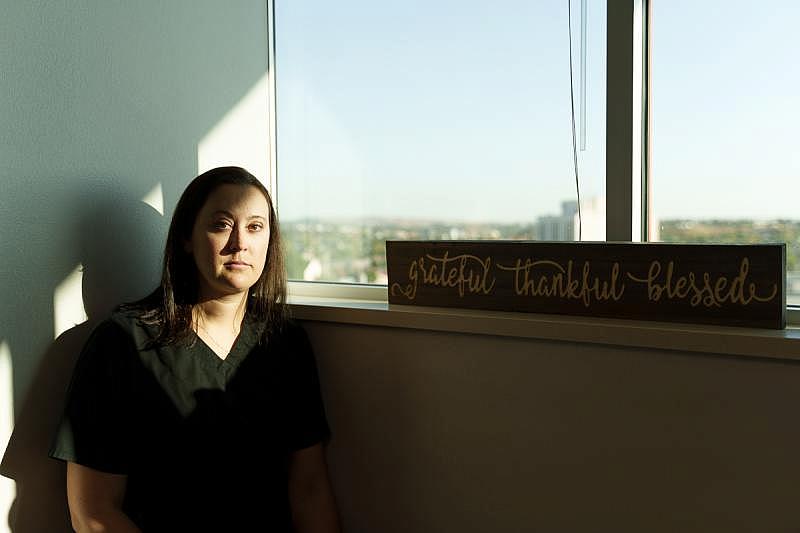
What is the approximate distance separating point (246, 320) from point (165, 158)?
39 cm

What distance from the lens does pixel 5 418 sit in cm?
131

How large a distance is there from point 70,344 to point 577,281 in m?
0.94

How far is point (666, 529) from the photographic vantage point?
1183 mm

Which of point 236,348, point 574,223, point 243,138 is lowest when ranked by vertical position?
point 236,348

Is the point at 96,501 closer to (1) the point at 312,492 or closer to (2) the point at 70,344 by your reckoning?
(2) the point at 70,344

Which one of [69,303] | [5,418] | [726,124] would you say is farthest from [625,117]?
[5,418]

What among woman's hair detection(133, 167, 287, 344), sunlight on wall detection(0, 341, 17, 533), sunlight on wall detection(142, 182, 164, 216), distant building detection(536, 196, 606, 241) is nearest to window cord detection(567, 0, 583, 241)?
distant building detection(536, 196, 606, 241)

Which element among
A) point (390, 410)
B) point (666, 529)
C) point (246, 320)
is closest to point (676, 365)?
point (666, 529)

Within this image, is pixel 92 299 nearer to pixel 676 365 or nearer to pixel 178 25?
pixel 178 25

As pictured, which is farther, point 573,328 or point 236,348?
point 236,348

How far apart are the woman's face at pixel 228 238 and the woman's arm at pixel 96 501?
1.27 feet

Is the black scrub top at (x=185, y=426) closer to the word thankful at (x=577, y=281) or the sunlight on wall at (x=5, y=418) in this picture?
the sunlight on wall at (x=5, y=418)

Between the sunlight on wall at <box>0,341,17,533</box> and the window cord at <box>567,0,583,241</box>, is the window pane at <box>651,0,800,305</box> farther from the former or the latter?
the sunlight on wall at <box>0,341,17,533</box>

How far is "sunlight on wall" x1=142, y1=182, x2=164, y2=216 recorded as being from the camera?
60.9 inches
